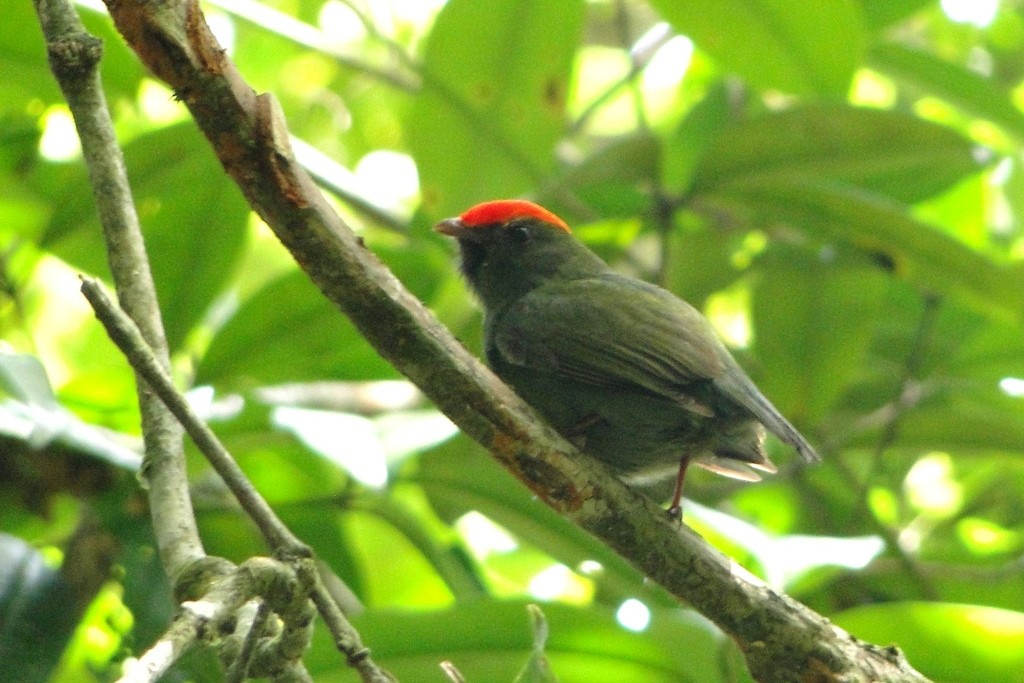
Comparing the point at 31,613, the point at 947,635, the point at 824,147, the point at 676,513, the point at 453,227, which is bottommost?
the point at 31,613

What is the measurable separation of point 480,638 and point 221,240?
1598mm

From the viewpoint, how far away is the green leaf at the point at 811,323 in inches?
178

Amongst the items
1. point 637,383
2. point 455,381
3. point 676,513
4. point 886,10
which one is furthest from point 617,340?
point 886,10

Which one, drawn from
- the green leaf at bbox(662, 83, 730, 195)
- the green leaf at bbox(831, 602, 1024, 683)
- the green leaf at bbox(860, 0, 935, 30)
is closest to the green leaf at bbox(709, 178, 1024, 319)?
the green leaf at bbox(662, 83, 730, 195)

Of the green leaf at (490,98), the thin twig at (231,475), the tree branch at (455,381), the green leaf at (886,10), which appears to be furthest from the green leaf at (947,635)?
the green leaf at (886,10)

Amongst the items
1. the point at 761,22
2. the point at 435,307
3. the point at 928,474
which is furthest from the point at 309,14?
the point at 928,474

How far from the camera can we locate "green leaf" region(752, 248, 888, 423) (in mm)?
4523

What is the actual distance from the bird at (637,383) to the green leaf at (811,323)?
103cm

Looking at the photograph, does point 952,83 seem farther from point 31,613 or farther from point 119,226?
point 31,613

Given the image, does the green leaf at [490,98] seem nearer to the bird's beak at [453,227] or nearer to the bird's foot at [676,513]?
the bird's beak at [453,227]

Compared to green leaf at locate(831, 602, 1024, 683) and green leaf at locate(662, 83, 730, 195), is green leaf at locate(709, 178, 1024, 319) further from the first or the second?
green leaf at locate(831, 602, 1024, 683)

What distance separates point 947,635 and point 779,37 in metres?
2.14

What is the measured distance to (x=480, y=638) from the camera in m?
3.19

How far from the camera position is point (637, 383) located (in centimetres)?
323
